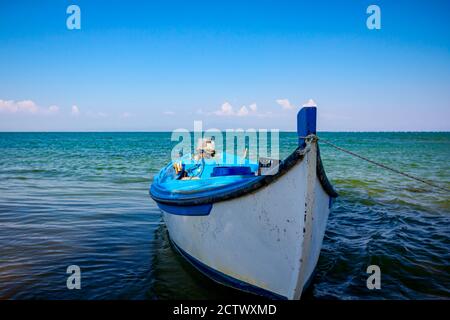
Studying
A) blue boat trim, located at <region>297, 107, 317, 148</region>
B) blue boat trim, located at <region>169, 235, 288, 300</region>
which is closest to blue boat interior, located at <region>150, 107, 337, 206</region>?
blue boat trim, located at <region>297, 107, 317, 148</region>

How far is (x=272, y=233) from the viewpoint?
15.6 ft

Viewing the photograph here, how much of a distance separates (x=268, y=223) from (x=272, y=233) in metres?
0.15

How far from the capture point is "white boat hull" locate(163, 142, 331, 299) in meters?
4.48

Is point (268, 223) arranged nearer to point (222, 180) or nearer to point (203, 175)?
point (222, 180)

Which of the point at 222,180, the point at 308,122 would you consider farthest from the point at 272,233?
the point at 222,180

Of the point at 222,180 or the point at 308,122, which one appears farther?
the point at 222,180

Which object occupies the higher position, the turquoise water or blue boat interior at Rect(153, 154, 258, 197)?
blue boat interior at Rect(153, 154, 258, 197)

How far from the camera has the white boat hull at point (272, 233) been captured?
4.48 metres

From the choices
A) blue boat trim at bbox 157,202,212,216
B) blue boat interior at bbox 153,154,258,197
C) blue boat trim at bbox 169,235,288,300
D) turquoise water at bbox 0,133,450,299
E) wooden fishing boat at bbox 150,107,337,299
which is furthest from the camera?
blue boat interior at bbox 153,154,258,197

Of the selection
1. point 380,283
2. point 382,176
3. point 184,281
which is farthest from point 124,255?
point 382,176

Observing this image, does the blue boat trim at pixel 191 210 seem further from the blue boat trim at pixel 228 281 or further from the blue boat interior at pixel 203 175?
the blue boat trim at pixel 228 281

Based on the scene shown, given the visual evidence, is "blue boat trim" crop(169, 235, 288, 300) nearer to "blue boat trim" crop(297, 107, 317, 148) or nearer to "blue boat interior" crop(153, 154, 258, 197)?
"blue boat interior" crop(153, 154, 258, 197)

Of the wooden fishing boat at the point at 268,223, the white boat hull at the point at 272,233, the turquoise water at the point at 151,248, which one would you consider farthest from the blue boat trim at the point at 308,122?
the turquoise water at the point at 151,248
